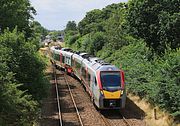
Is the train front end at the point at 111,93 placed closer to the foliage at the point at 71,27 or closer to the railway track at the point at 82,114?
the railway track at the point at 82,114

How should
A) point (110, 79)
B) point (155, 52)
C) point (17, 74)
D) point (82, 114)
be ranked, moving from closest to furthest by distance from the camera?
point (17, 74)
point (110, 79)
point (82, 114)
point (155, 52)

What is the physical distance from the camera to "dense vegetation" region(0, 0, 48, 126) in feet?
54.2

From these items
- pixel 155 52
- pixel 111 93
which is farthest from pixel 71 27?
pixel 111 93

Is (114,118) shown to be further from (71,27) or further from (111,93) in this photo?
(71,27)

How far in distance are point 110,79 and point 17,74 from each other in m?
6.11

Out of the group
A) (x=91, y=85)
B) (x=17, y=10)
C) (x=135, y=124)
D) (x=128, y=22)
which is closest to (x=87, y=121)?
(x=135, y=124)

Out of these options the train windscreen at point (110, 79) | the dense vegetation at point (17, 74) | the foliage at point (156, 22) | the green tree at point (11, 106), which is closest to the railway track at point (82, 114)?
the train windscreen at point (110, 79)

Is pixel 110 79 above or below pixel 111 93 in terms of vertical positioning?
above

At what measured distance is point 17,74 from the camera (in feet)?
75.7

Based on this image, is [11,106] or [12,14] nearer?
[11,106]

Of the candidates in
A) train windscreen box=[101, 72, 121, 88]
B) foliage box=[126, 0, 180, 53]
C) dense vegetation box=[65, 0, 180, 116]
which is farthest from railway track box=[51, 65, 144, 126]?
foliage box=[126, 0, 180, 53]

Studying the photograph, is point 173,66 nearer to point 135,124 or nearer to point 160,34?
point 135,124

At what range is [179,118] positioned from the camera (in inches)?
827

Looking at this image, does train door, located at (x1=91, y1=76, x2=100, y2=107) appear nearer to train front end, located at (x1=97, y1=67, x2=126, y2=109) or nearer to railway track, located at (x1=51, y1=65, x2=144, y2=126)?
train front end, located at (x1=97, y1=67, x2=126, y2=109)
